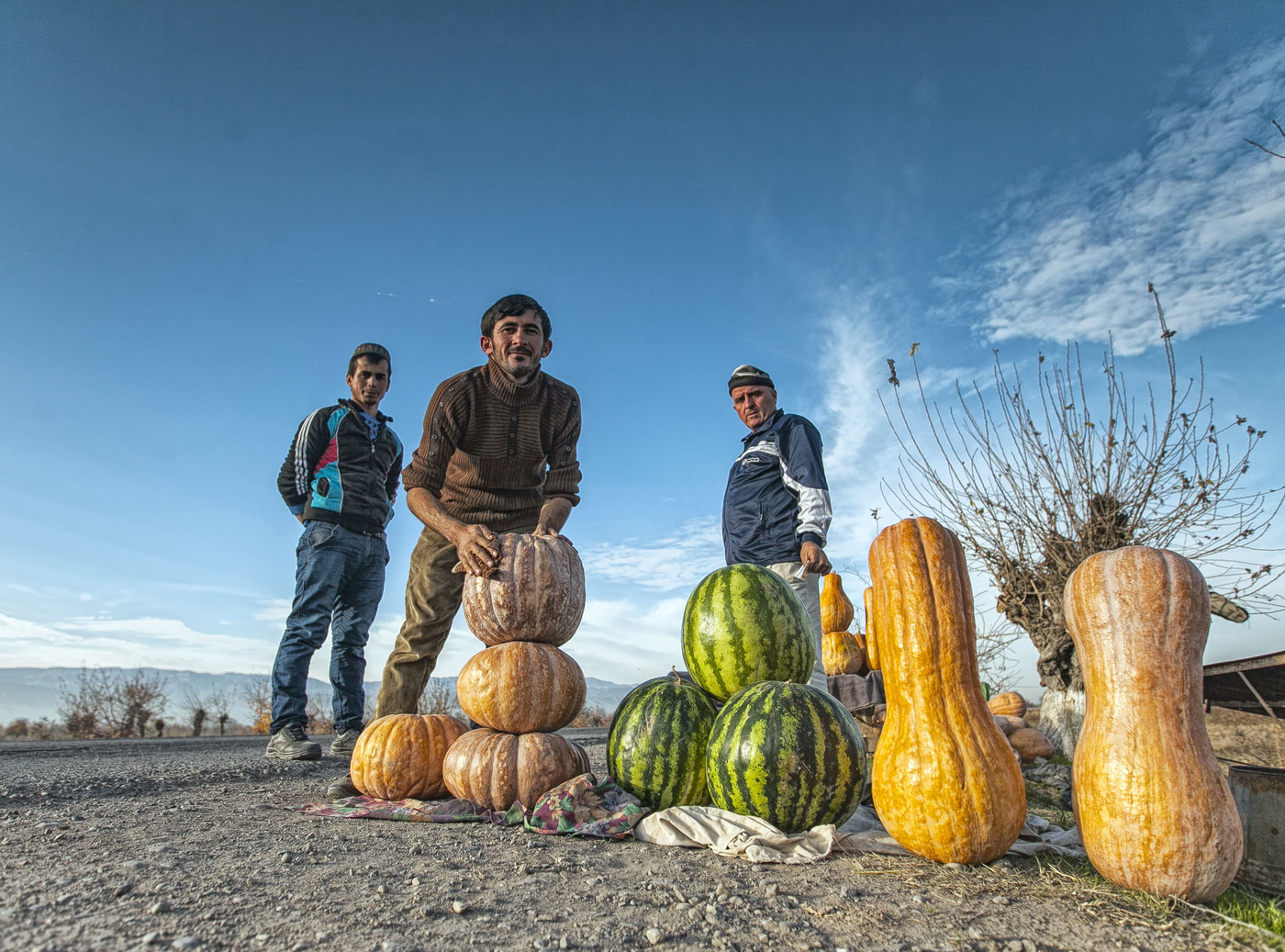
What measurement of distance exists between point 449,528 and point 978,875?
107 inches

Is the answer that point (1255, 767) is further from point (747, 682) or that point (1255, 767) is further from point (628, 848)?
point (628, 848)

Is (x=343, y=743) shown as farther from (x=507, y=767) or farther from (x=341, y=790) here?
(x=507, y=767)

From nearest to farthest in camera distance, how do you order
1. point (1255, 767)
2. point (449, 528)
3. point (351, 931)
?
1. point (351, 931)
2. point (1255, 767)
3. point (449, 528)

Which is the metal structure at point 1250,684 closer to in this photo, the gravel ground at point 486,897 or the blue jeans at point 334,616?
Result: the gravel ground at point 486,897

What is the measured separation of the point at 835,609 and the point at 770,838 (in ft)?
14.3

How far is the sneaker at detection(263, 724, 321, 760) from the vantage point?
4.82m

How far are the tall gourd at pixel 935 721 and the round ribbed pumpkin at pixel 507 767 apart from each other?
142cm

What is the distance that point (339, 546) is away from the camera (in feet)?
16.4

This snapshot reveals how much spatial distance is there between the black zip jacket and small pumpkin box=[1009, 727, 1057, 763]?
18.1 feet

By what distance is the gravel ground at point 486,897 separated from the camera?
163cm

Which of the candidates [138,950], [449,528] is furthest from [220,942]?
[449,528]

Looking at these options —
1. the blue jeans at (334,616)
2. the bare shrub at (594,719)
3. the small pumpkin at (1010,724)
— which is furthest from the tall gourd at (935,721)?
the bare shrub at (594,719)

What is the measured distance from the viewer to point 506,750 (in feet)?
10.3

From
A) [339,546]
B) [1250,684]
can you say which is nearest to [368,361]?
[339,546]
